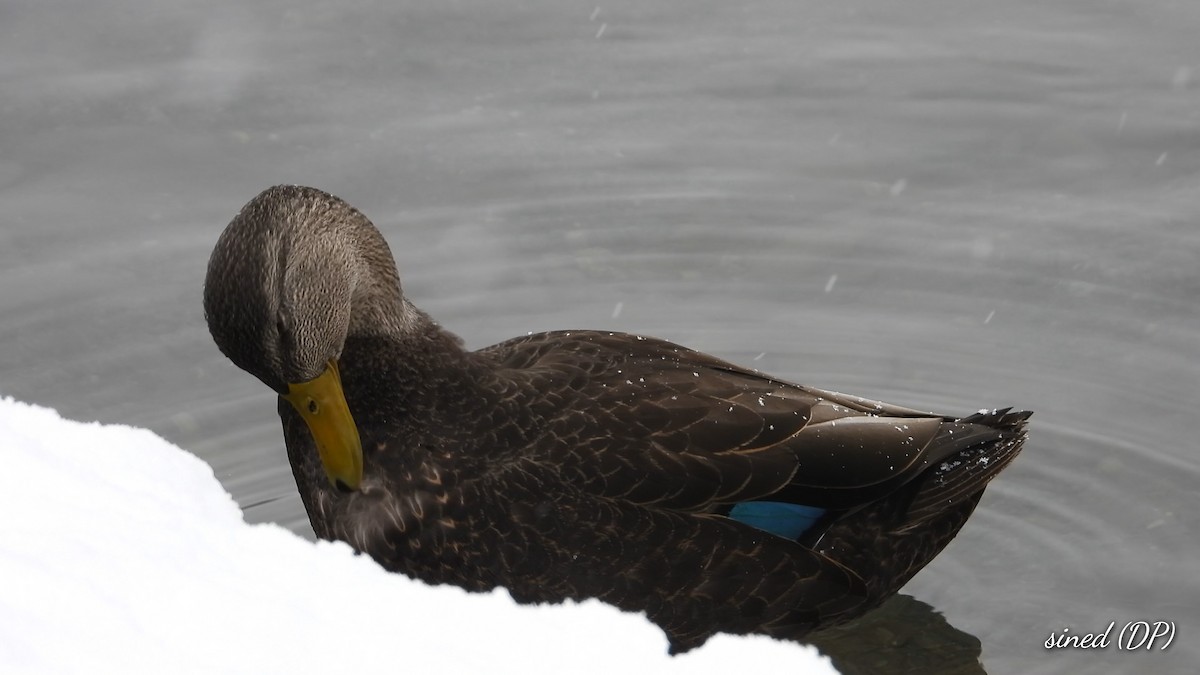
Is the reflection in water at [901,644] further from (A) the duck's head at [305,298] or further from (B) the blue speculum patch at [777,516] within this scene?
(A) the duck's head at [305,298]

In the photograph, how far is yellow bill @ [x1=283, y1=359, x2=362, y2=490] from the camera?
4633 mm

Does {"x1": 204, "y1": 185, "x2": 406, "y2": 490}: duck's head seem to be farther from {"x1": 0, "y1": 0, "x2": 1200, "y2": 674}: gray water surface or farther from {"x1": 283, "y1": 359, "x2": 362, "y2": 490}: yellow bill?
{"x1": 0, "y1": 0, "x2": 1200, "y2": 674}: gray water surface

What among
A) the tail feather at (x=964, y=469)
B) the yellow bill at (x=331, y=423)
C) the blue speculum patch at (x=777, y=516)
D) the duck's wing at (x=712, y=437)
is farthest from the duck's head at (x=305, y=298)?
the tail feather at (x=964, y=469)

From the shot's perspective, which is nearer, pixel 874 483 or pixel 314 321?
pixel 314 321

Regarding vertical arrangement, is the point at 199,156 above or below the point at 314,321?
below

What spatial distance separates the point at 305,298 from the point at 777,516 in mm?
1488

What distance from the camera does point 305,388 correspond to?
181 inches

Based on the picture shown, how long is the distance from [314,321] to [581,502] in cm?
90

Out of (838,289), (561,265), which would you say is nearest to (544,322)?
(561,265)

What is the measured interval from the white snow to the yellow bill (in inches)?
63.5

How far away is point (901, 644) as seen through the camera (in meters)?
5.27

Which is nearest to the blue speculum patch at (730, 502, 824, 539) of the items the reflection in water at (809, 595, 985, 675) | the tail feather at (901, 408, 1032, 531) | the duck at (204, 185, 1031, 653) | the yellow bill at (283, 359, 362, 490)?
the duck at (204, 185, 1031, 653)

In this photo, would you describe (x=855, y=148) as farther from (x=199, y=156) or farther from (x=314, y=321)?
(x=314, y=321)

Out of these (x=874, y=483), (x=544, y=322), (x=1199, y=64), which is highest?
(x=1199, y=64)
